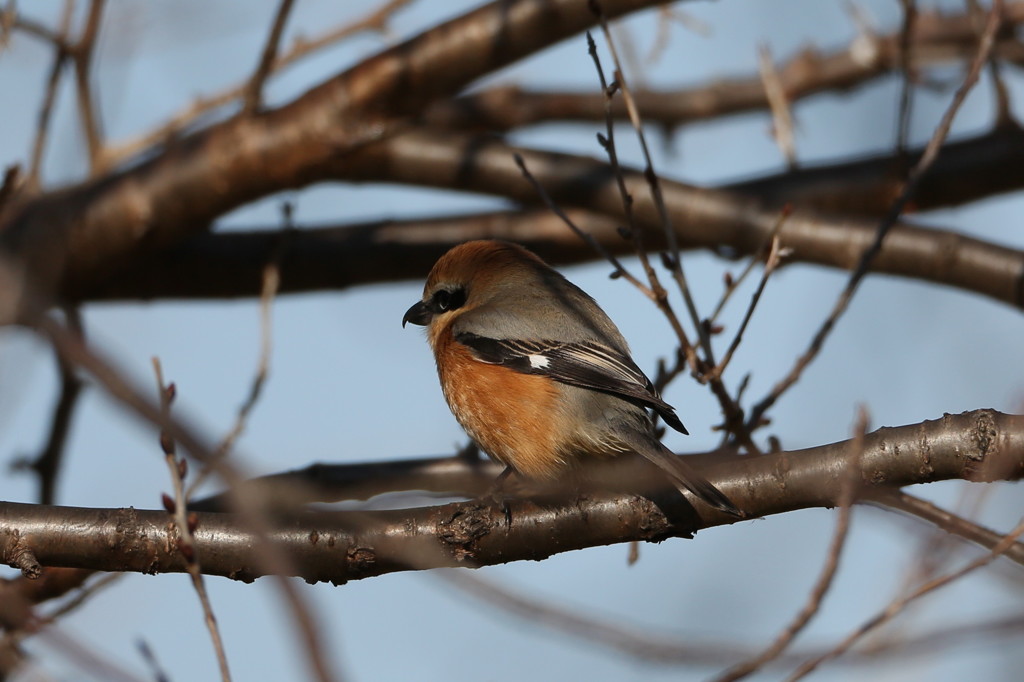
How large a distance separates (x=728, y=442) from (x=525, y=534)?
76 centimetres

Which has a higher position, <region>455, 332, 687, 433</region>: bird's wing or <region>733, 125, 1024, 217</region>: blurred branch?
<region>733, 125, 1024, 217</region>: blurred branch

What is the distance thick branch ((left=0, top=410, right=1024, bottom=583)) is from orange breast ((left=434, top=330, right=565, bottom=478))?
0.62 m

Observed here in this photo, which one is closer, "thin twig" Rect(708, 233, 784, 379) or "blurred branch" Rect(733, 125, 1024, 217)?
"thin twig" Rect(708, 233, 784, 379)

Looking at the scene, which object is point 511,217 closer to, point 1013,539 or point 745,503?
point 745,503

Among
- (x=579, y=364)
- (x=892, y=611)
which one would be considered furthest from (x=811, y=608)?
(x=579, y=364)

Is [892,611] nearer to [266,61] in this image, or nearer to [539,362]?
[539,362]

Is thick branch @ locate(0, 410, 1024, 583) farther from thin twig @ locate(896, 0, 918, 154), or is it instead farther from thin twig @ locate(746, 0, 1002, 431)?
thin twig @ locate(896, 0, 918, 154)

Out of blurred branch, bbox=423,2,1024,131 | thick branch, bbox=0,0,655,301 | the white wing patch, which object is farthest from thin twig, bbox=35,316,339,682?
blurred branch, bbox=423,2,1024,131

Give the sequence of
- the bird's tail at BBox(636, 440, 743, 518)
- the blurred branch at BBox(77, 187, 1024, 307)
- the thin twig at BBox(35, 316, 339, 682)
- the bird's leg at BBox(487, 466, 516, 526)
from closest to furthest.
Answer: the thin twig at BBox(35, 316, 339, 682), the bird's tail at BBox(636, 440, 743, 518), the bird's leg at BBox(487, 466, 516, 526), the blurred branch at BBox(77, 187, 1024, 307)

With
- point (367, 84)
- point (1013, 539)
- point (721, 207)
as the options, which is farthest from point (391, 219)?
point (1013, 539)

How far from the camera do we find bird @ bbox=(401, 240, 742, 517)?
11.4 feet

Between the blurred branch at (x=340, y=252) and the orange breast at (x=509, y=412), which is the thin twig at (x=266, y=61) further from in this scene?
the orange breast at (x=509, y=412)

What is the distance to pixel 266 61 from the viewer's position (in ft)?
14.7

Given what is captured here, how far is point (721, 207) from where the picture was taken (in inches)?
182
